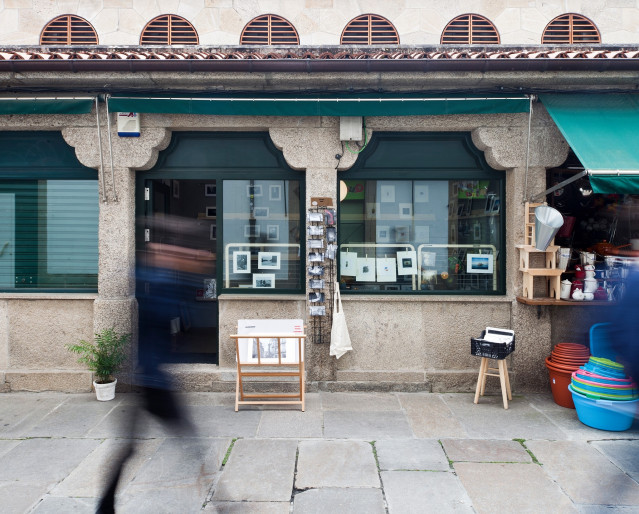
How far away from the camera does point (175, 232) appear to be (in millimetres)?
4773

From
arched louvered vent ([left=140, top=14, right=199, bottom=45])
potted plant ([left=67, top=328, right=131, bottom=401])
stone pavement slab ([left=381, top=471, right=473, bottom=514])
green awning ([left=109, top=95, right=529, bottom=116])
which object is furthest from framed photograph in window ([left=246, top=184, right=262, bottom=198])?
arched louvered vent ([left=140, top=14, right=199, bottom=45])

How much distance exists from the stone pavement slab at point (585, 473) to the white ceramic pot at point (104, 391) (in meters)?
5.05

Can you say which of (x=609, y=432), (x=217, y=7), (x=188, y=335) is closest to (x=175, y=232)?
(x=188, y=335)

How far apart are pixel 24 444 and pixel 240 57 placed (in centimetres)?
507

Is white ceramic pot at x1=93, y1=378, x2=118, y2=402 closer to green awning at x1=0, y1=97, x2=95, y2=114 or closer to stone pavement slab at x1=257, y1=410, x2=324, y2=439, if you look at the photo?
stone pavement slab at x1=257, y1=410, x2=324, y2=439

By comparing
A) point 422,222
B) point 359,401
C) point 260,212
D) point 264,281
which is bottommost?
point 359,401

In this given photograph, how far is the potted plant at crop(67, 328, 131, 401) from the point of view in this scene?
21.3 feet

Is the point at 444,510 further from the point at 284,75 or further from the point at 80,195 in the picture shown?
the point at 80,195

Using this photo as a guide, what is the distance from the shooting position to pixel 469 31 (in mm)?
10211

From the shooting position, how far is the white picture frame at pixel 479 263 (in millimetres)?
7219

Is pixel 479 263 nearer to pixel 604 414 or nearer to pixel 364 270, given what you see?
pixel 364 270

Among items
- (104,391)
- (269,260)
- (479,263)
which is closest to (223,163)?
(269,260)

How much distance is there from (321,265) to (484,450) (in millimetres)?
3041

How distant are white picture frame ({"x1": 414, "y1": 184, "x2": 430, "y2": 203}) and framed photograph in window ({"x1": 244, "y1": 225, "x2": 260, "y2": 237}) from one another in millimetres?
2290
